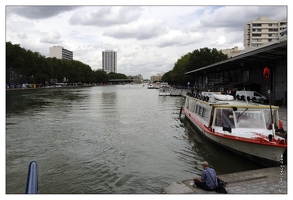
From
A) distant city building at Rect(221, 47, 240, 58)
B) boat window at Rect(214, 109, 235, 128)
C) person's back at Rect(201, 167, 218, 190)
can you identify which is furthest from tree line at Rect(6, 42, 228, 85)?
person's back at Rect(201, 167, 218, 190)

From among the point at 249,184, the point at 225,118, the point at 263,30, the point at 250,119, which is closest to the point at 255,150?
the point at 250,119

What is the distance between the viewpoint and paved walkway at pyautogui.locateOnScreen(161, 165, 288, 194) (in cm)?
896

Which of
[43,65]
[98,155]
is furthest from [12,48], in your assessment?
[98,155]

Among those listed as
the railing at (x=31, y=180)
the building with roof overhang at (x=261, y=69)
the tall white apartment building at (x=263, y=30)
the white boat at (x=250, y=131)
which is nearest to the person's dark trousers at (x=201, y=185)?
the white boat at (x=250, y=131)

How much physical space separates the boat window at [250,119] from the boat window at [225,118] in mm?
315

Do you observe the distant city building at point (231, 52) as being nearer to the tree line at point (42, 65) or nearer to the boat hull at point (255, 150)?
the tree line at point (42, 65)

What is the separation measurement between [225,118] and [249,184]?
6.12 meters

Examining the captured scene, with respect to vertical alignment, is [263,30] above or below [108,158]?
above

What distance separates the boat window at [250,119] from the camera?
14.5 meters

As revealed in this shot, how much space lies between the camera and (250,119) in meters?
14.7

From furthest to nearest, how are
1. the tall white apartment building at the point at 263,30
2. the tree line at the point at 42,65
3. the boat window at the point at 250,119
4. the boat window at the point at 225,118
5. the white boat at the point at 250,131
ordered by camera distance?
the tall white apartment building at the point at 263,30
the tree line at the point at 42,65
the boat window at the point at 225,118
the boat window at the point at 250,119
the white boat at the point at 250,131

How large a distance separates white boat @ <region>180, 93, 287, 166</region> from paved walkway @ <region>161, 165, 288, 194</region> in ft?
3.97

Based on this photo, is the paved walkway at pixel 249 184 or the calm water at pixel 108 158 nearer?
the paved walkway at pixel 249 184

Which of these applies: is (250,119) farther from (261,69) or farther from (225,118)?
(261,69)
